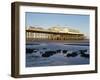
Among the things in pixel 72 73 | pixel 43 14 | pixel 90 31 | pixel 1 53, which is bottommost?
pixel 72 73

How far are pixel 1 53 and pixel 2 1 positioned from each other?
14.6 inches

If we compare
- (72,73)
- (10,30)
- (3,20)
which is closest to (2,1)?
(3,20)

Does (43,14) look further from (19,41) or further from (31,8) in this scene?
(19,41)

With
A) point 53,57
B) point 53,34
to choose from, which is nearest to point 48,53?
point 53,57

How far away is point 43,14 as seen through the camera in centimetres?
206

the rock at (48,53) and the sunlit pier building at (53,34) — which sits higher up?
the sunlit pier building at (53,34)

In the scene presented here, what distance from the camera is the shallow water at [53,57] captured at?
2021 mm

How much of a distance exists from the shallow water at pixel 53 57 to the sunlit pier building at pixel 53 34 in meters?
0.06

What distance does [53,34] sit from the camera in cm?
211

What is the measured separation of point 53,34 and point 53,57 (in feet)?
0.66

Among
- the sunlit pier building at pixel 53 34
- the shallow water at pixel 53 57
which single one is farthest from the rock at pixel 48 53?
the sunlit pier building at pixel 53 34

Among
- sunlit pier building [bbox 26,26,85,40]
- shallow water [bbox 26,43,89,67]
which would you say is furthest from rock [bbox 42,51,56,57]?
sunlit pier building [bbox 26,26,85,40]

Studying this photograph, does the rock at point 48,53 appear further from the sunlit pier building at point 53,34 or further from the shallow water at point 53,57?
the sunlit pier building at point 53,34

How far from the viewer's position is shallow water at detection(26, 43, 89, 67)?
2.02m
